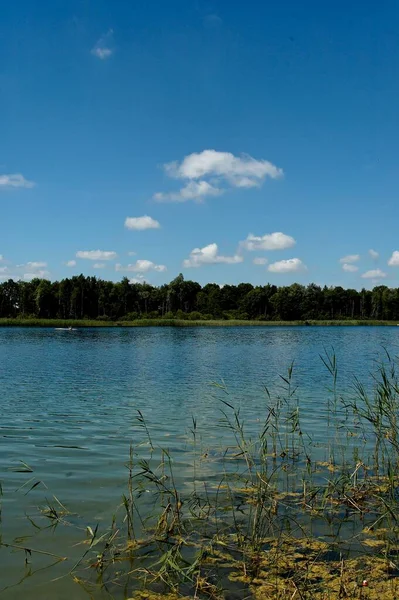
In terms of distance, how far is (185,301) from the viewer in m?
145

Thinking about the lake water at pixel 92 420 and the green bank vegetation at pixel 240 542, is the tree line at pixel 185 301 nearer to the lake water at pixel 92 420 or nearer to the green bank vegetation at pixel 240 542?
the lake water at pixel 92 420

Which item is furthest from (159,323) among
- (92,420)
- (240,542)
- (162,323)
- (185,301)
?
(240,542)

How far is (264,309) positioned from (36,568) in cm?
14751

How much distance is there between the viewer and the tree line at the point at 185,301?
426ft

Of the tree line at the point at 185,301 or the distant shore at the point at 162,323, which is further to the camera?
the tree line at the point at 185,301

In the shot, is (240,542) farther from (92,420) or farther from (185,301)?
(185,301)

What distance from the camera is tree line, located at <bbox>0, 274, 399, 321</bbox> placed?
12988 cm

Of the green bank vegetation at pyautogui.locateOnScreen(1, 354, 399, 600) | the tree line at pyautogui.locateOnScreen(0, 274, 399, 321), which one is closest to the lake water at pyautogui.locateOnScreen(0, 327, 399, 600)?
the green bank vegetation at pyautogui.locateOnScreen(1, 354, 399, 600)

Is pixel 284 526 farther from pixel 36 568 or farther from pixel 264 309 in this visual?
pixel 264 309

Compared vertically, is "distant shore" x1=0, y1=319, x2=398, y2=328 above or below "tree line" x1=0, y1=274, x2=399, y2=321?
below

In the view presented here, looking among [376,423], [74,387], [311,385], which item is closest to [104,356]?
[74,387]

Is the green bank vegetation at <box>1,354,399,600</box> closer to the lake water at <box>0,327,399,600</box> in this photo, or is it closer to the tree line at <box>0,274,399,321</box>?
the lake water at <box>0,327,399,600</box>

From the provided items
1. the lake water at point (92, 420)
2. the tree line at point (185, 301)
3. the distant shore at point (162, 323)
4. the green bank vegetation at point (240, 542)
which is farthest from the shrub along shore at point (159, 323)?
the green bank vegetation at point (240, 542)

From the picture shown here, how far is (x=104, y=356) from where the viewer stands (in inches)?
1597
